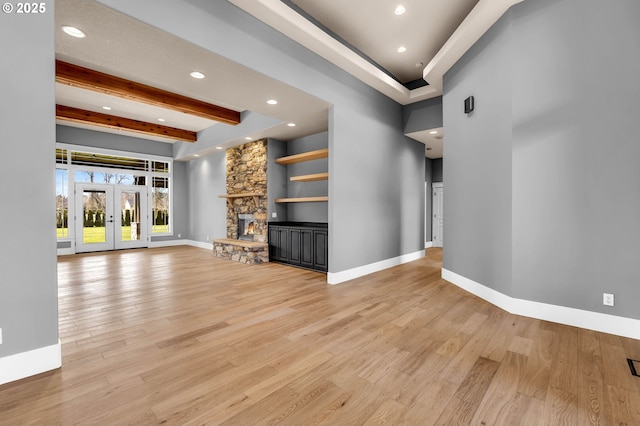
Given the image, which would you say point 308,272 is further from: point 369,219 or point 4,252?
point 4,252

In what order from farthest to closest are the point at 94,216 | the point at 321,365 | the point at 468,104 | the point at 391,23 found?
1. the point at 94,216
2. the point at 391,23
3. the point at 468,104
4. the point at 321,365

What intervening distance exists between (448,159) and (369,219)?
1.69 metres

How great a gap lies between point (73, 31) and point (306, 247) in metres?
4.46

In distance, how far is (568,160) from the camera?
2.88m

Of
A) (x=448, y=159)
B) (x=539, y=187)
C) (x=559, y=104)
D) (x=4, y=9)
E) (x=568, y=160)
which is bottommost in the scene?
(x=539, y=187)

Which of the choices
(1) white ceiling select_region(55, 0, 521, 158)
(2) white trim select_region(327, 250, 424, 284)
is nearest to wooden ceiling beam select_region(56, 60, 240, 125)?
(1) white ceiling select_region(55, 0, 521, 158)

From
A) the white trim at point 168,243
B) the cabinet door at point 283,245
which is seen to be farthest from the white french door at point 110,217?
the cabinet door at point 283,245

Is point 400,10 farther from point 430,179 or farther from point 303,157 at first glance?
point 430,179

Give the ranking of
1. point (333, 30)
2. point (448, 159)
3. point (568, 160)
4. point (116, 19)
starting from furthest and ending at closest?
point (448, 159) < point (333, 30) < point (568, 160) < point (116, 19)

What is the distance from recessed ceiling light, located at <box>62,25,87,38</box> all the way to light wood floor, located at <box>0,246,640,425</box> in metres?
2.90

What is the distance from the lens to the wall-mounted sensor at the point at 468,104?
3.89 metres

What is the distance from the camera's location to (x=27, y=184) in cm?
192

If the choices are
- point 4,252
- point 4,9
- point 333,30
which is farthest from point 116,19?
point 333,30

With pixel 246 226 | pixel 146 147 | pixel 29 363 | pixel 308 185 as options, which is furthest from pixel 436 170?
pixel 146 147
